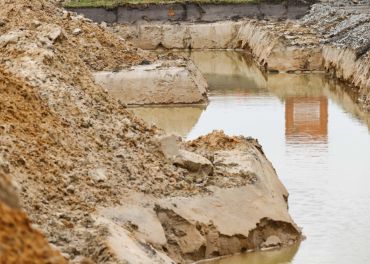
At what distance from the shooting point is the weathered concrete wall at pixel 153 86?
2288cm

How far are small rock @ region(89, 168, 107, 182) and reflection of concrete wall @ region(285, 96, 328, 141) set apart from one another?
8.13 metres

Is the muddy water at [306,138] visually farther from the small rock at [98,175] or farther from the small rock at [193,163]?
the small rock at [98,175]

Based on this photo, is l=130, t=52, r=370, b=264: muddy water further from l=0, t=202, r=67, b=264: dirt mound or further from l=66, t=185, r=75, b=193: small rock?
l=0, t=202, r=67, b=264: dirt mound

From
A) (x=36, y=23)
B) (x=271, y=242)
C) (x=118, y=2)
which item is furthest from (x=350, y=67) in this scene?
(x=271, y=242)

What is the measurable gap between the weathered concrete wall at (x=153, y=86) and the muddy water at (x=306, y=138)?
443 millimetres

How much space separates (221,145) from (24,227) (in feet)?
26.1

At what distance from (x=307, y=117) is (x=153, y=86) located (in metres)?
3.43

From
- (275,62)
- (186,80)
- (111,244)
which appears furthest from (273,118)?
(111,244)

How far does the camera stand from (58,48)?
14.2 m

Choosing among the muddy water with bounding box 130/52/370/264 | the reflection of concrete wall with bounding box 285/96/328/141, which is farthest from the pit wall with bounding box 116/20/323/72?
the reflection of concrete wall with bounding box 285/96/328/141

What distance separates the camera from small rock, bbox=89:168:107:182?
10773mm

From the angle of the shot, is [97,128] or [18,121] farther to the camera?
[97,128]

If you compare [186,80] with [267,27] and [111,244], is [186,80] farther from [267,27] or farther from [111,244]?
[111,244]

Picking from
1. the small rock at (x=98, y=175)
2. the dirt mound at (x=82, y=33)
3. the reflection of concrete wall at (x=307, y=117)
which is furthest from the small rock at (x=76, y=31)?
the small rock at (x=98, y=175)
